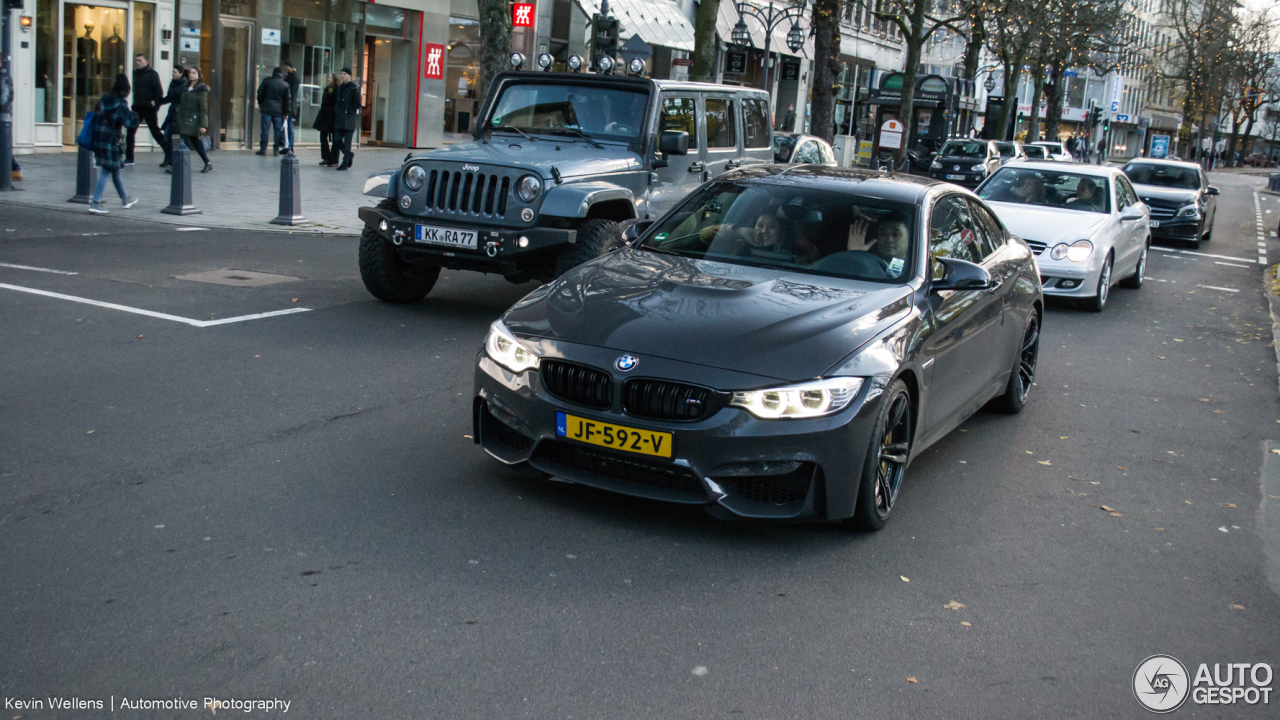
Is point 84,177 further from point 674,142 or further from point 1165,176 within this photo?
point 1165,176

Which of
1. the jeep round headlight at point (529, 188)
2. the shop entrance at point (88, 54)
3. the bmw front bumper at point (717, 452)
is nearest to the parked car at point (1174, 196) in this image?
the jeep round headlight at point (529, 188)

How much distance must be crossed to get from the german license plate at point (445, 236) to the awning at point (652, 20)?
2574 centimetres

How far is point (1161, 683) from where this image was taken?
12.9 feet

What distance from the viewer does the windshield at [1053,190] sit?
1370cm

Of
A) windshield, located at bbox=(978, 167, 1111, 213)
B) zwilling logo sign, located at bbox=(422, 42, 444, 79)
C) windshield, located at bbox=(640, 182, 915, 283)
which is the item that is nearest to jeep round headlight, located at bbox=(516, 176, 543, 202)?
windshield, located at bbox=(640, 182, 915, 283)

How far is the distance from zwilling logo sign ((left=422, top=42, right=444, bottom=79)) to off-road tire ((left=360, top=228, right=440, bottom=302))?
22204 mm

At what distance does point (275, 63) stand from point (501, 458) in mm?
23984

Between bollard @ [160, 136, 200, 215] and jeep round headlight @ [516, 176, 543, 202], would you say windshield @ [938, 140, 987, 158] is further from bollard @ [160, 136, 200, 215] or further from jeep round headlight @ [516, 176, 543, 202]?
jeep round headlight @ [516, 176, 543, 202]

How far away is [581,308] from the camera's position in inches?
207

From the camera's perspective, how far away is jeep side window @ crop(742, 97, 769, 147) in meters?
11.5

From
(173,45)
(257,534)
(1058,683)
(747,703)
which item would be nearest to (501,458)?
(257,534)

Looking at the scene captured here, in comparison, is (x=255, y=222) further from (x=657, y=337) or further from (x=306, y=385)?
(x=657, y=337)

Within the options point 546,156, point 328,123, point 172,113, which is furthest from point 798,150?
point 328,123

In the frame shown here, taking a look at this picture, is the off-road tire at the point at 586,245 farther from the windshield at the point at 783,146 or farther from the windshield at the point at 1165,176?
the windshield at the point at 1165,176
